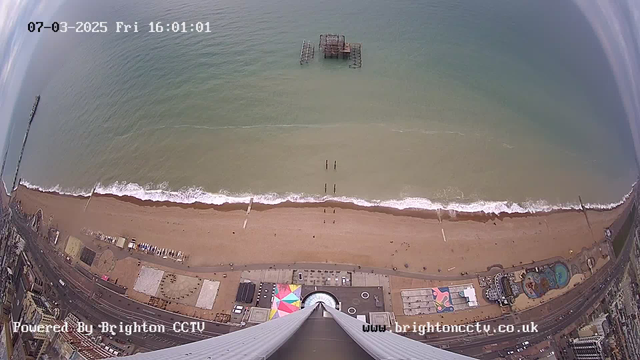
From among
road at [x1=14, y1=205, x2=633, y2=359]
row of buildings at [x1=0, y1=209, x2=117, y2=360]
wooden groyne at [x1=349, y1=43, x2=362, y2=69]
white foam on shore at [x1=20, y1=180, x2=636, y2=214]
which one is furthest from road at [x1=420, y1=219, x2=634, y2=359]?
wooden groyne at [x1=349, y1=43, x2=362, y2=69]

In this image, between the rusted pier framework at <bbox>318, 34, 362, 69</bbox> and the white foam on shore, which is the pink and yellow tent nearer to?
the white foam on shore

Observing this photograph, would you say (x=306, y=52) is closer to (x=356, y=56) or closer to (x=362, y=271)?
(x=356, y=56)

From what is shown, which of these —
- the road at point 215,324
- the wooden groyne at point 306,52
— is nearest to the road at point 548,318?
the road at point 215,324

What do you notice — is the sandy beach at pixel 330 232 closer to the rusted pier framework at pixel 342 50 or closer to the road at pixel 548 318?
the road at pixel 548 318

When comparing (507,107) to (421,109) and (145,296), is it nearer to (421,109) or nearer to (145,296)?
(421,109)

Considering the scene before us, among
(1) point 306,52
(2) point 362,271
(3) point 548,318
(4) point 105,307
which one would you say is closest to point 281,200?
(2) point 362,271
